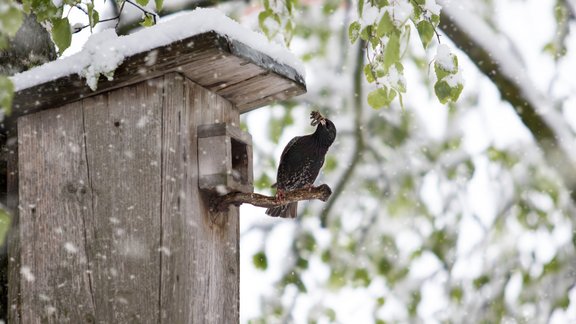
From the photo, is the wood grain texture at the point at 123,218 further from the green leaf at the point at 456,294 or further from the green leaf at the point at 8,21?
the green leaf at the point at 456,294

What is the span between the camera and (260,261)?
11.3 feet

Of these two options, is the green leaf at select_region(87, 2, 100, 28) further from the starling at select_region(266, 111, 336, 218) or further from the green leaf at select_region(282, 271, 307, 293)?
the green leaf at select_region(282, 271, 307, 293)

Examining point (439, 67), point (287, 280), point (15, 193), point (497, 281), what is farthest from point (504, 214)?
point (15, 193)

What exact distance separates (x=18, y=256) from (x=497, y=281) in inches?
89.9

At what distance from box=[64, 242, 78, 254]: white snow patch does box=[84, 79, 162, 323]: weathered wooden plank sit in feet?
0.15

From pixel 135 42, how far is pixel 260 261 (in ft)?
5.96

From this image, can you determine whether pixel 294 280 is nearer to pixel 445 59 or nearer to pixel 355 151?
pixel 355 151

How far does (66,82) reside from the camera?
1815 mm

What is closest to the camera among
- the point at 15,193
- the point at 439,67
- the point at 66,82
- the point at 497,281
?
the point at 439,67

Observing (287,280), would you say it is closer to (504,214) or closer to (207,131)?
(504,214)

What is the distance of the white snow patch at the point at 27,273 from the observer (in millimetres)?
1864

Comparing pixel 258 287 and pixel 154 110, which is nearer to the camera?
pixel 154 110

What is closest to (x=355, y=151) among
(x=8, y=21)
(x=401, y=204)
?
(x=401, y=204)

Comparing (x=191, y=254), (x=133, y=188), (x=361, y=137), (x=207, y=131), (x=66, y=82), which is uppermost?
(x=361, y=137)
